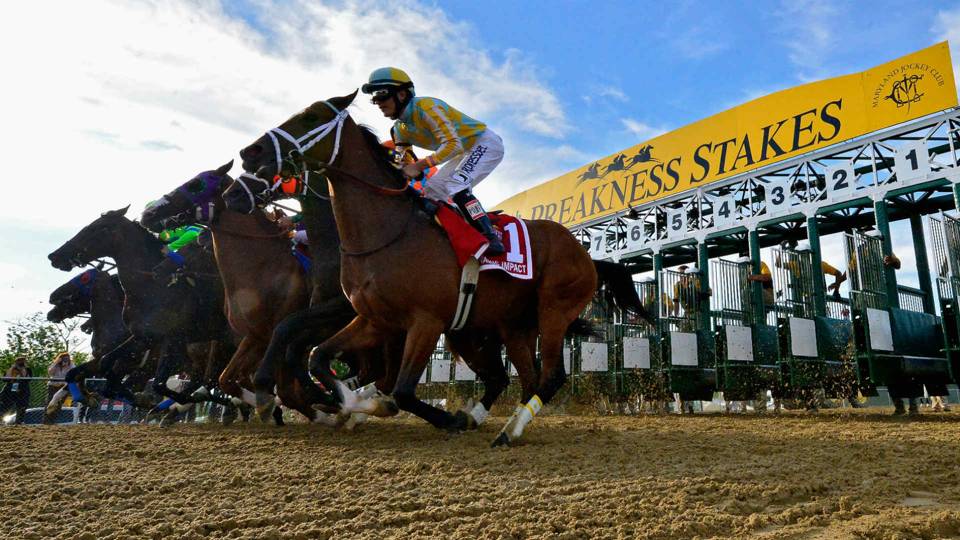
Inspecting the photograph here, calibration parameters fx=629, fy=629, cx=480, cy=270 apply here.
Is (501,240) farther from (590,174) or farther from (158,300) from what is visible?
(590,174)

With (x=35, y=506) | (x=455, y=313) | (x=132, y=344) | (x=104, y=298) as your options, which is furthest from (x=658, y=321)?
(x=35, y=506)

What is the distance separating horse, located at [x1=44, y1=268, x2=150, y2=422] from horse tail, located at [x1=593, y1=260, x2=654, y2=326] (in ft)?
17.6

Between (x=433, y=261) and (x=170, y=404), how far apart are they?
463cm

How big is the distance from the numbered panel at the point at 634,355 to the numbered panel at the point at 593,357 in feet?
1.28

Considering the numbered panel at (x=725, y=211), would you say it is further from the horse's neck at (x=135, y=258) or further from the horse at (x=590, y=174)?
the horse's neck at (x=135, y=258)

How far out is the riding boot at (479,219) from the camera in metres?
4.20

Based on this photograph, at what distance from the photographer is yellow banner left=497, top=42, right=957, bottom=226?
10875mm

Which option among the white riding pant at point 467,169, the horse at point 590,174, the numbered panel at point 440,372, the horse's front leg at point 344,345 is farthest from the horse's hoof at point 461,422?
the horse at point 590,174

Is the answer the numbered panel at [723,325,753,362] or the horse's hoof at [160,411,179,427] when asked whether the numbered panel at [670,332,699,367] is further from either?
the horse's hoof at [160,411,179,427]

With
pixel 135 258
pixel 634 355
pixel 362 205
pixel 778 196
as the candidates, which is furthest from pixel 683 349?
pixel 135 258

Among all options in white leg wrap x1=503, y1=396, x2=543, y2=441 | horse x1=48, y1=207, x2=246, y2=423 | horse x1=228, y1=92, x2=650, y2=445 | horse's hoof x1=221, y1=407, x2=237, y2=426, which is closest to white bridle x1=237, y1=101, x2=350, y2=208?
horse x1=228, y1=92, x2=650, y2=445

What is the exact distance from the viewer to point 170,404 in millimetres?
7023

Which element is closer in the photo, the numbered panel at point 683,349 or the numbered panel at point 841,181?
the numbered panel at point 683,349

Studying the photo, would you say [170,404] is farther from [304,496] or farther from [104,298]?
[304,496]
